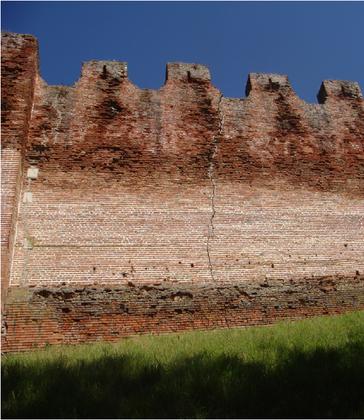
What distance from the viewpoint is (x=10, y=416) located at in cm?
447

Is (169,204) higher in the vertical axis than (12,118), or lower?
lower

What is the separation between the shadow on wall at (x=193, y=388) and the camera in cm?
451

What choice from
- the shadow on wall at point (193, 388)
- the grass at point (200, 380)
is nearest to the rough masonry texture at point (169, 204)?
the grass at point (200, 380)

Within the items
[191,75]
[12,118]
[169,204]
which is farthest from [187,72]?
[12,118]

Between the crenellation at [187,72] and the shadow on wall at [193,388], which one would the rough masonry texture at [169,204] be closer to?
the crenellation at [187,72]

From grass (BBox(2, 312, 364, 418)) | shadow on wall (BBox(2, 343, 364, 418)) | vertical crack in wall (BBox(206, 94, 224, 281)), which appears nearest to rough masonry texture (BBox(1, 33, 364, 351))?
vertical crack in wall (BBox(206, 94, 224, 281))

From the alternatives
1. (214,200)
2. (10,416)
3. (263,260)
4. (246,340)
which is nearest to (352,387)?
(246,340)

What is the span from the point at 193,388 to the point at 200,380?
0.52 feet

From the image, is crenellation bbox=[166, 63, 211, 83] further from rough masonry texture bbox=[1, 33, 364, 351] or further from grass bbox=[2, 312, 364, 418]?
grass bbox=[2, 312, 364, 418]

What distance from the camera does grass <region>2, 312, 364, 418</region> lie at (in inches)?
179

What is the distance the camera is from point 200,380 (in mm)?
5121

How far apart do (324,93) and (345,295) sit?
5.83 m

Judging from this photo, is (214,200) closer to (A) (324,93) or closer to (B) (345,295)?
(B) (345,295)

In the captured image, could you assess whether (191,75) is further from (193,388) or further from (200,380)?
(193,388)
